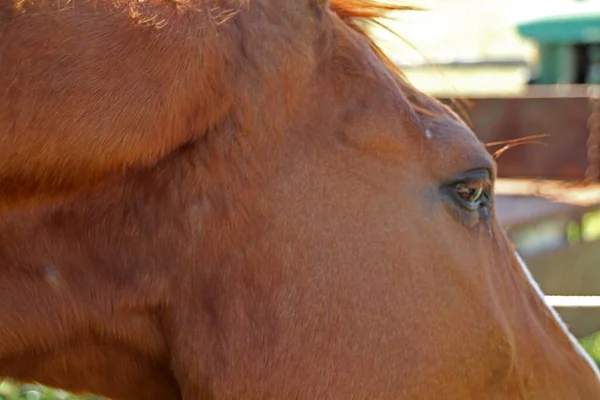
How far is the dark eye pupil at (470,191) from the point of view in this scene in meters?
1.61

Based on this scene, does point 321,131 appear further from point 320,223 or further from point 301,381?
point 301,381

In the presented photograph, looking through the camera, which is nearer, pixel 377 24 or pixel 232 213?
pixel 232 213

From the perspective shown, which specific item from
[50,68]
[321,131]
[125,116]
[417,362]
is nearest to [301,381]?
[417,362]

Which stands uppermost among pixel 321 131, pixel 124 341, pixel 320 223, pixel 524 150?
pixel 321 131

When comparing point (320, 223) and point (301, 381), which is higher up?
point (320, 223)

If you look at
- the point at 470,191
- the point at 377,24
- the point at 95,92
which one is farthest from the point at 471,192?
the point at 95,92

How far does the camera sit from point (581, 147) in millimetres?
6504

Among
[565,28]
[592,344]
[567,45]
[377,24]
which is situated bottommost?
[592,344]

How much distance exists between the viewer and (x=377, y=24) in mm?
1776

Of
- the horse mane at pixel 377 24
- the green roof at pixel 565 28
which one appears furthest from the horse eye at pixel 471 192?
the green roof at pixel 565 28

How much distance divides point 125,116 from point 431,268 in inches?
22.9

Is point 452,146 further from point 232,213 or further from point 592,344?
point 592,344

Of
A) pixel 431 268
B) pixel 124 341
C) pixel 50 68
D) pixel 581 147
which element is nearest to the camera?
pixel 50 68

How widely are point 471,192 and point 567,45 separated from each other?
30.1ft
